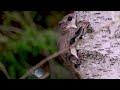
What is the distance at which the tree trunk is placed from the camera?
161 cm

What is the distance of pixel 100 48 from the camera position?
1.63 metres

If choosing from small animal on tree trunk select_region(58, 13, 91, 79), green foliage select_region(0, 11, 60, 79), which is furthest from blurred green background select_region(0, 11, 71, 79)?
small animal on tree trunk select_region(58, 13, 91, 79)

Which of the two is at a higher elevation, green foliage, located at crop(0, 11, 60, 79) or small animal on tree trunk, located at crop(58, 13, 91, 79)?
small animal on tree trunk, located at crop(58, 13, 91, 79)

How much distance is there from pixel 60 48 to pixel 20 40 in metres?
0.72

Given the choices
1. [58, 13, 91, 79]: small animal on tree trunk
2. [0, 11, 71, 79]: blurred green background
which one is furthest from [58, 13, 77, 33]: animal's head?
[0, 11, 71, 79]: blurred green background

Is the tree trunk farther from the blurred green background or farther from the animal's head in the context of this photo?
the blurred green background

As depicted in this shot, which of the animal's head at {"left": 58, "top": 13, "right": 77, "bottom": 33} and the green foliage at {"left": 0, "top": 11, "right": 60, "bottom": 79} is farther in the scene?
the green foliage at {"left": 0, "top": 11, "right": 60, "bottom": 79}

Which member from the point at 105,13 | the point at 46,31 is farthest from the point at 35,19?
the point at 105,13

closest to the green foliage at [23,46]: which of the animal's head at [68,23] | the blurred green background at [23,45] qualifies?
the blurred green background at [23,45]

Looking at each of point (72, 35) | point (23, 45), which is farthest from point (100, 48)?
point (23, 45)

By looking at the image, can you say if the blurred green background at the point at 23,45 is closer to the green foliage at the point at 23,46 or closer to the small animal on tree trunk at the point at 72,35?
the green foliage at the point at 23,46

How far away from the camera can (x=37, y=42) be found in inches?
93.2

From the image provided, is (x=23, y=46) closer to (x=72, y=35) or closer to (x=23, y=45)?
(x=23, y=45)
